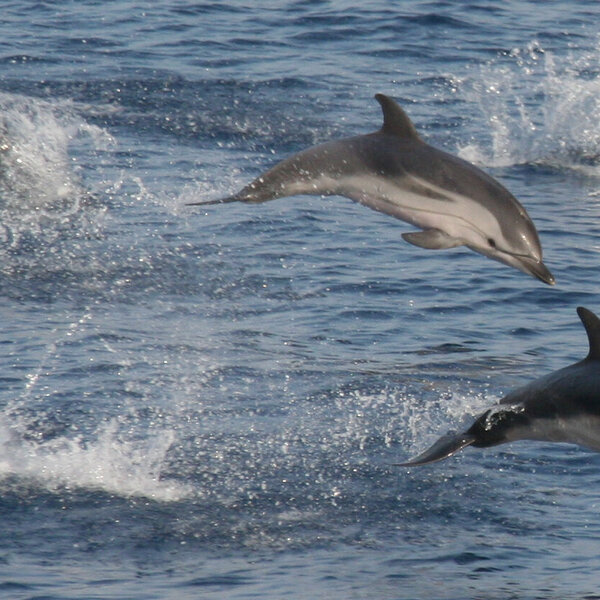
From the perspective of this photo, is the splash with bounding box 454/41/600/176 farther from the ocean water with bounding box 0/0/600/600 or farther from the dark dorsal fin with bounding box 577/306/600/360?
the dark dorsal fin with bounding box 577/306/600/360

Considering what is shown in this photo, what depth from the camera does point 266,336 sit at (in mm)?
12328

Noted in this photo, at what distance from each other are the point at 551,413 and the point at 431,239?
118cm

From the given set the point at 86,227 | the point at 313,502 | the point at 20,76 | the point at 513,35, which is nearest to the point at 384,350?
the point at 313,502

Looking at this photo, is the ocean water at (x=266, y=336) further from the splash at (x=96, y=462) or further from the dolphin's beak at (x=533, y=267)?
the dolphin's beak at (x=533, y=267)

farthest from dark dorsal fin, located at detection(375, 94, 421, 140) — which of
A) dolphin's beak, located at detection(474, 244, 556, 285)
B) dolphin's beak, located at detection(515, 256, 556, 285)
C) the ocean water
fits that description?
the ocean water

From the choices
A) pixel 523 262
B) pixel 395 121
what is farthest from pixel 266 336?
pixel 523 262

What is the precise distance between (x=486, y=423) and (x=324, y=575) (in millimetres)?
1219

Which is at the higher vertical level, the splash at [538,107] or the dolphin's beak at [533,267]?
the dolphin's beak at [533,267]

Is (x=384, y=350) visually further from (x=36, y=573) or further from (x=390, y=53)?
(x=390, y=53)

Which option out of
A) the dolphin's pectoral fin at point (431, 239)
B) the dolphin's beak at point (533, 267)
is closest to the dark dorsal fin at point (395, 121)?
the dolphin's pectoral fin at point (431, 239)

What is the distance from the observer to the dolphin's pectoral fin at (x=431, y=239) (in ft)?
26.6

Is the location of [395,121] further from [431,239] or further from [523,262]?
[523,262]

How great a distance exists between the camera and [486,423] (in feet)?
26.0

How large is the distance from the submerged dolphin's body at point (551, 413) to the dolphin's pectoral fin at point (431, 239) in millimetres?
904
